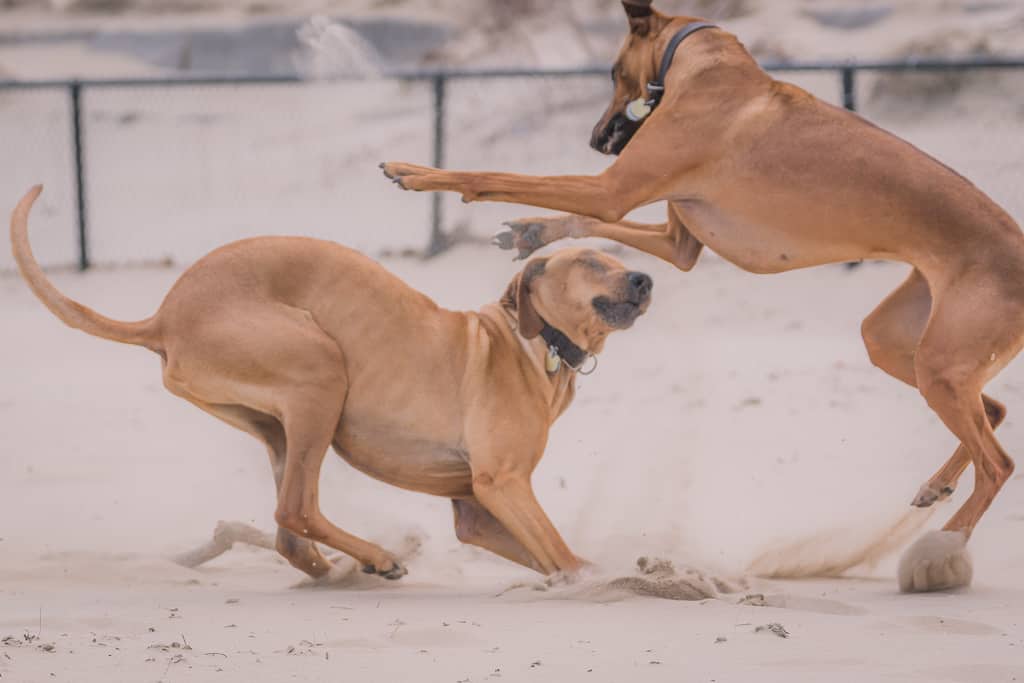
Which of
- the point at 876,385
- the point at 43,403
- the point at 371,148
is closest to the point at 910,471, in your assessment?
the point at 876,385

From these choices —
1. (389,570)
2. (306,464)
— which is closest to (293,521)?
(306,464)

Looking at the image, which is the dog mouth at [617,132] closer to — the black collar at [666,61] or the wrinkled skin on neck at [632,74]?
the wrinkled skin on neck at [632,74]

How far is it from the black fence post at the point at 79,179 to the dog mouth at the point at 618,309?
7.00 meters

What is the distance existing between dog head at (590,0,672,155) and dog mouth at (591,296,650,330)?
541 millimetres

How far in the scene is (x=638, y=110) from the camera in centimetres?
482

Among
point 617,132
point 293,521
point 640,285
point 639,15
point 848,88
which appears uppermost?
point 639,15

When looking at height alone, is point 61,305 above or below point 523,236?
below

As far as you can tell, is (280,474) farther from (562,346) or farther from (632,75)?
(632,75)

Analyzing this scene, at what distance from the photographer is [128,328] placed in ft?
15.2

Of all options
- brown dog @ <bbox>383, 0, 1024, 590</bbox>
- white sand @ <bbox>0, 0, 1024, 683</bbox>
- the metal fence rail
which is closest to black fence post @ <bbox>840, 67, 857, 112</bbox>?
the metal fence rail

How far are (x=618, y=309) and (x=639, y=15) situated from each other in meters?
0.96

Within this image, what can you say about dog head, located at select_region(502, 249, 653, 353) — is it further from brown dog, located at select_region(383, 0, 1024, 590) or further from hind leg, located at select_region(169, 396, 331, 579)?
hind leg, located at select_region(169, 396, 331, 579)

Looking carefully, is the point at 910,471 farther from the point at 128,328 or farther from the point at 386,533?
the point at 128,328

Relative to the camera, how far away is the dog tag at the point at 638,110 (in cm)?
480
